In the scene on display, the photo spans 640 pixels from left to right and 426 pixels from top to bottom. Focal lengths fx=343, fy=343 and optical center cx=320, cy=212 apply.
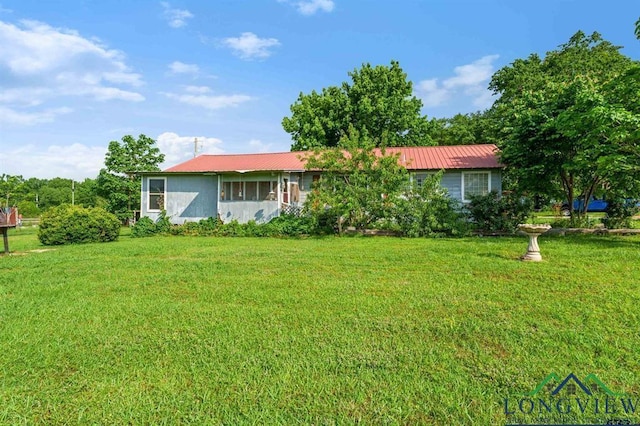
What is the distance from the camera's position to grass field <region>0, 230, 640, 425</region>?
2229 mm

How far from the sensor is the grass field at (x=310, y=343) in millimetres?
2229

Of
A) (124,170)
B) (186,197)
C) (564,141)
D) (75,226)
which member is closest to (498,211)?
(564,141)

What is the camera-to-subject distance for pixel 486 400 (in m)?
2.27

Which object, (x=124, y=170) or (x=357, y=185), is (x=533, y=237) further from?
(x=124, y=170)

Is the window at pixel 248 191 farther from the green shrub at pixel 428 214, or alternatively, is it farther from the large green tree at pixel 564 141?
the large green tree at pixel 564 141

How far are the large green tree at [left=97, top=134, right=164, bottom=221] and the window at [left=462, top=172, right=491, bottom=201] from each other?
2208cm

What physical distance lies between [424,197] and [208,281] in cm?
874

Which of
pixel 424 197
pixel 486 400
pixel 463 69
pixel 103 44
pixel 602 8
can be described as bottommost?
pixel 486 400

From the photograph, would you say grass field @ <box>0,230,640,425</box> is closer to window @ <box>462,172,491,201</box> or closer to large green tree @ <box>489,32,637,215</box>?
large green tree @ <box>489,32,637,215</box>

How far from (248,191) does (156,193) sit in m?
5.04

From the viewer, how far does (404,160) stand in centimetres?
1727

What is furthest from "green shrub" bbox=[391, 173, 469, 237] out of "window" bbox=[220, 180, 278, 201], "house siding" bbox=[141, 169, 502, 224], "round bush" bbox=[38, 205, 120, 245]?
"round bush" bbox=[38, 205, 120, 245]

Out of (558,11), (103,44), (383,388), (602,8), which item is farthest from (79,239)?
(602,8)

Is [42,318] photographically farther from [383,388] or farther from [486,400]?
[486,400]
